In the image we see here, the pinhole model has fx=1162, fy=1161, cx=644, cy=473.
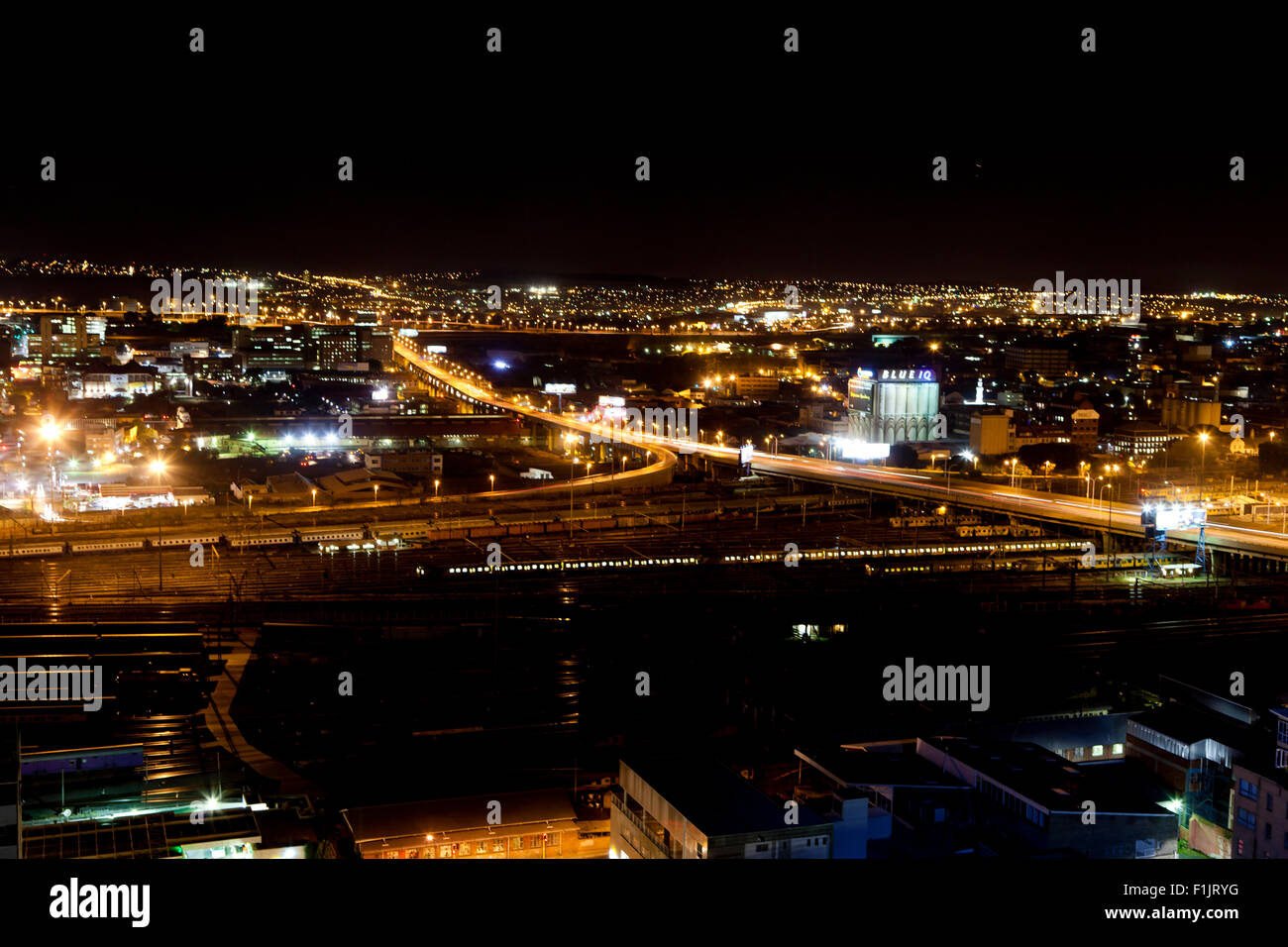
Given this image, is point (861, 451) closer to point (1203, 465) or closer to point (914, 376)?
point (914, 376)

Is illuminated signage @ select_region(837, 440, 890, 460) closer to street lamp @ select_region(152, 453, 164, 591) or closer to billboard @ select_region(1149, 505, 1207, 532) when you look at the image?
billboard @ select_region(1149, 505, 1207, 532)

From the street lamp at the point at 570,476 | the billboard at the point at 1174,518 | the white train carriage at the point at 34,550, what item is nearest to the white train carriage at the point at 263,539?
the white train carriage at the point at 34,550

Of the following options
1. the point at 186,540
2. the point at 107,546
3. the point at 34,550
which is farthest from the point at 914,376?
the point at 34,550

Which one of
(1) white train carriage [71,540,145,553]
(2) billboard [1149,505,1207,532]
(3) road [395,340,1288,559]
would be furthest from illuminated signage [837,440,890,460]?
(1) white train carriage [71,540,145,553]

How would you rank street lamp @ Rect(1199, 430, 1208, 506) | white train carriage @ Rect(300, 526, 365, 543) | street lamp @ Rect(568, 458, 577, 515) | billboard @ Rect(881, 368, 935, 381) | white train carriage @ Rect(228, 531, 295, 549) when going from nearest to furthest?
white train carriage @ Rect(228, 531, 295, 549) < white train carriage @ Rect(300, 526, 365, 543) < street lamp @ Rect(568, 458, 577, 515) < street lamp @ Rect(1199, 430, 1208, 506) < billboard @ Rect(881, 368, 935, 381)

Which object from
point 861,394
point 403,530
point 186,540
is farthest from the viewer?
point 861,394
